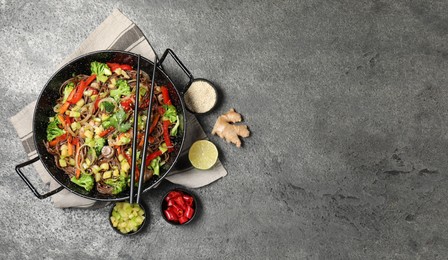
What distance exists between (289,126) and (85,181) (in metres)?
1.84

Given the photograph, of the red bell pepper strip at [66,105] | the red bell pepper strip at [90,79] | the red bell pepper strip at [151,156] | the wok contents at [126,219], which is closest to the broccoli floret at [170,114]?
the red bell pepper strip at [151,156]

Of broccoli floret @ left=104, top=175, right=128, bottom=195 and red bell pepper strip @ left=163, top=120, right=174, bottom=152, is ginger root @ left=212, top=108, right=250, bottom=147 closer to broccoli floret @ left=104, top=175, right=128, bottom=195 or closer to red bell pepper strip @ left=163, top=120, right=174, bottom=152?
red bell pepper strip @ left=163, top=120, right=174, bottom=152

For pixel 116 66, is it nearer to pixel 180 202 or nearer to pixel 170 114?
pixel 170 114

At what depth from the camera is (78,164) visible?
4.05 metres

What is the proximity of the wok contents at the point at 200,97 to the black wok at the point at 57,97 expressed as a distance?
366 mm

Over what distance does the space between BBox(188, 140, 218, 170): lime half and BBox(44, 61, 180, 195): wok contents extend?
1.07 ft

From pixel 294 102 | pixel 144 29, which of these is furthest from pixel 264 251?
pixel 144 29

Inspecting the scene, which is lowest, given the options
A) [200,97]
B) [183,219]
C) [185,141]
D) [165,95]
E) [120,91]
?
[183,219]

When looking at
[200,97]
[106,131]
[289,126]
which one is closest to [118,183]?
[106,131]

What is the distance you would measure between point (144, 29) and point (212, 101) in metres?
0.93

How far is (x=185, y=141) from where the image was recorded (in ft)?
14.9

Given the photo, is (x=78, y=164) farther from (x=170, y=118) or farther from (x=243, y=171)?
(x=243, y=171)

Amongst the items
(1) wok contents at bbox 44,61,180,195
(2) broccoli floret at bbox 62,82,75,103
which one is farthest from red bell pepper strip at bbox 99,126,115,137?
(2) broccoli floret at bbox 62,82,75,103

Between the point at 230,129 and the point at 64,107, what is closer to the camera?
the point at 64,107
